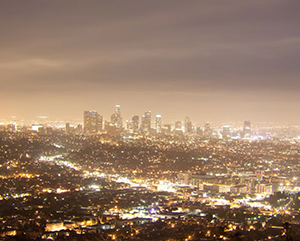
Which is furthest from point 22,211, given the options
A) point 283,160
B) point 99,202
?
point 283,160

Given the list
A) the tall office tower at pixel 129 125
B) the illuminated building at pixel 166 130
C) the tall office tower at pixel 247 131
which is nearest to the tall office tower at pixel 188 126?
the illuminated building at pixel 166 130

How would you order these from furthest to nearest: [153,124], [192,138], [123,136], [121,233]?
1. [153,124]
2. [192,138]
3. [123,136]
4. [121,233]

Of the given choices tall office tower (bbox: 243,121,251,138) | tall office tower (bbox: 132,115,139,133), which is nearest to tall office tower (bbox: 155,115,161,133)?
tall office tower (bbox: 132,115,139,133)

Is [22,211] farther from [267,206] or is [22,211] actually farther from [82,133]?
[82,133]

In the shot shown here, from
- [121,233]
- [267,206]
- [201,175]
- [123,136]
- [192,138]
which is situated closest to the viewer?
[121,233]

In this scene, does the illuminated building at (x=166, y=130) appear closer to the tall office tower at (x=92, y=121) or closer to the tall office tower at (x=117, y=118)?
the tall office tower at (x=117, y=118)

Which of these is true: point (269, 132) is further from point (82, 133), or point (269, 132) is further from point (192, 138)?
point (82, 133)

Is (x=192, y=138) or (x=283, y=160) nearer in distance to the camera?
(x=283, y=160)
